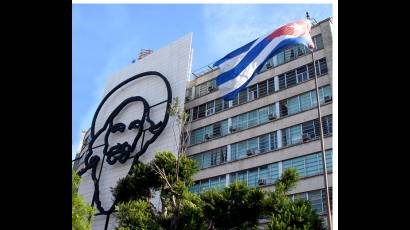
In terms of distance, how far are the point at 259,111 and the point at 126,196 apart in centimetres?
1422

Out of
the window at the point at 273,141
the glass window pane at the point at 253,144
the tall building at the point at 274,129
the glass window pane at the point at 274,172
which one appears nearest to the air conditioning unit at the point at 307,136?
the tall building at the point at 274,129

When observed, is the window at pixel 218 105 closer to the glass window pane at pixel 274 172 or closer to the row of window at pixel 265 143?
the row of window at pixel 265 143

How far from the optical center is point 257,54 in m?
19.3

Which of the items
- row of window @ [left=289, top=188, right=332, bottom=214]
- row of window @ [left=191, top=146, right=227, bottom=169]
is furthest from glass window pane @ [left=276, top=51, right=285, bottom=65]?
row of window @ [left=289, top=188, right=332, bottom=214]

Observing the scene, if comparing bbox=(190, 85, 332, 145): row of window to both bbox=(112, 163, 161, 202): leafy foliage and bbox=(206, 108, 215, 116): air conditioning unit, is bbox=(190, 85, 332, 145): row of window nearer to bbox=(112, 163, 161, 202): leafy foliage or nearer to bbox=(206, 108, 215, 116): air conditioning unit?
bbox=(206, 108, 215, 116): air conditioning unit

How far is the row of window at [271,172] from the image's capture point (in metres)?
27.3

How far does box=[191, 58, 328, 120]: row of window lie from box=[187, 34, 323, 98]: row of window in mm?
1139

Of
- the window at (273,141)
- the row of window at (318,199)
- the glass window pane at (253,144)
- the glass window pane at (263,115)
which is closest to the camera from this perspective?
the row of window at (318,199)

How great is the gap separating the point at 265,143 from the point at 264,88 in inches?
195

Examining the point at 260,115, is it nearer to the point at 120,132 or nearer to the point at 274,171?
the point at 274,171

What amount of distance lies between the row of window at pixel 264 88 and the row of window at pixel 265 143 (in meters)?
3.64

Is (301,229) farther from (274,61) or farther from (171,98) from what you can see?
(171,98)
